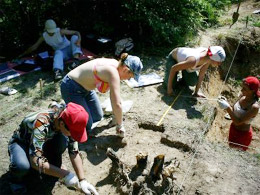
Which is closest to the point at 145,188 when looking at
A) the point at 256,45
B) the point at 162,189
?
the point at 162,189

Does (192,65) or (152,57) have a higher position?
(192,65)

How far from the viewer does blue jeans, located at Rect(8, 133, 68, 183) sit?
2773 millimetres

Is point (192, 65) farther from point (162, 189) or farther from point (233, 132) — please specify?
point (162, 189)

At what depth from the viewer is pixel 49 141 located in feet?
9.81

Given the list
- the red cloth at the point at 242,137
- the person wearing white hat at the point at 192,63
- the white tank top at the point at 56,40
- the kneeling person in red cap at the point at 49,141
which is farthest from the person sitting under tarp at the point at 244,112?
the white tank top at the point at 56,40

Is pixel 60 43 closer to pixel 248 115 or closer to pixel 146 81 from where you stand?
pixel 146 81

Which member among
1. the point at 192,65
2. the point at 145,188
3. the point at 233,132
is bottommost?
the point at 233,132

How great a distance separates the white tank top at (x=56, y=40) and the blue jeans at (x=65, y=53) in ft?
0.29

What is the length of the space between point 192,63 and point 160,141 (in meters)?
1.31

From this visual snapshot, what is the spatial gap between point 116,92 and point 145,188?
3.50 feet

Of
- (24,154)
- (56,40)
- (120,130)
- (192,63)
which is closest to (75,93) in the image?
(120,130)

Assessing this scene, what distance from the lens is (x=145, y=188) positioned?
2967 mm

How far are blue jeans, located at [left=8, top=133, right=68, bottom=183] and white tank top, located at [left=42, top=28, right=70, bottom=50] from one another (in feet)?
9.92

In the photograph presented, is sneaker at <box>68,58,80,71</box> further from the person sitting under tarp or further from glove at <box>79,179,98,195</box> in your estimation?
glove at <box>79,179,98,195</box>
